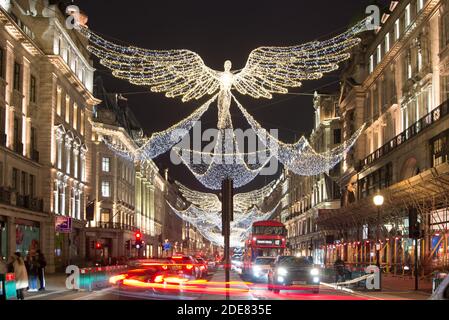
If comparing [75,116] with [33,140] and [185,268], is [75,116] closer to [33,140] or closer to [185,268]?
[33,140]

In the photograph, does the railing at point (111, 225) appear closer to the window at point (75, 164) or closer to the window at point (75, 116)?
the window at point (75, 164)

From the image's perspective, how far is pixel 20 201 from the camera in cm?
4669

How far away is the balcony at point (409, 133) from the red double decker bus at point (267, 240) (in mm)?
10096

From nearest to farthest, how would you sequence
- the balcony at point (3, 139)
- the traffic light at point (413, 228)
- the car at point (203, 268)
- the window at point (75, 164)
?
the traffic light at point (413, 228) < the car at point (203, 268) < the balcony at point (3, 139) < the window at point (75, 164)

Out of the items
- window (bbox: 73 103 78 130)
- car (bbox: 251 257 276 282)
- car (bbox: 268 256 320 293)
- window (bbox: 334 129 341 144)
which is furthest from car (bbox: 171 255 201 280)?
window (bbox: 334 129 341 144)

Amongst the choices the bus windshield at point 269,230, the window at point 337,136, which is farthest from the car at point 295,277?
the window at point 337,136

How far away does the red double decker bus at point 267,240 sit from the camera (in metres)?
48.8

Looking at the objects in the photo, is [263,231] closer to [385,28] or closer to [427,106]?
[427,106]

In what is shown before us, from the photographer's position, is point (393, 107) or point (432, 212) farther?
point (393, 107)

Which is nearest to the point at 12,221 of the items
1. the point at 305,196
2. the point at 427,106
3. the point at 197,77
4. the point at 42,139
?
the point at 42,139

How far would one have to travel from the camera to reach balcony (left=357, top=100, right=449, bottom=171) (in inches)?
1577

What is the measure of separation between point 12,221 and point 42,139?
9.57 metres
